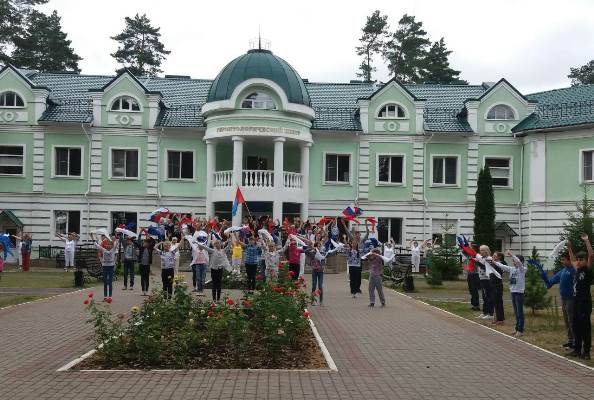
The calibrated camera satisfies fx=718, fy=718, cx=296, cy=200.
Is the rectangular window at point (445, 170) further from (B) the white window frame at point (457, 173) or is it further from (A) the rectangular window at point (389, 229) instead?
(A) the rectangular window at point (389, 229)

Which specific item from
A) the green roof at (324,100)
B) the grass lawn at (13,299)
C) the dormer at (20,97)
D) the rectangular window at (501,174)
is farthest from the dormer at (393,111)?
the grass lawn at (13,299)

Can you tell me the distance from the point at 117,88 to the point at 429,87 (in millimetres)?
18766

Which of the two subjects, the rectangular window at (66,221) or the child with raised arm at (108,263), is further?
the rectangular window at (66,221)

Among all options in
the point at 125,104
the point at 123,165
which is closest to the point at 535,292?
the point at 123,165

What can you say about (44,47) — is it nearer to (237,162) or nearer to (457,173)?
(237,162)

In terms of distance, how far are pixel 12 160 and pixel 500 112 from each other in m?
26.5

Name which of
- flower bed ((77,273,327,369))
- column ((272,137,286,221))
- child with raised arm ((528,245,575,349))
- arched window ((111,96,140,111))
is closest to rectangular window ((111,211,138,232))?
arched window ((111,96,140,111))

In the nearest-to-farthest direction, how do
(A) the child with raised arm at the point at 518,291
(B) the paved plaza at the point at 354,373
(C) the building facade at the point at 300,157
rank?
(B) the paved plaza at the point at 354,373 < (A) the child with raised arm at the point at 518,291 < (C) the building facade at the point at 300,157

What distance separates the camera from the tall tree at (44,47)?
6544 cm

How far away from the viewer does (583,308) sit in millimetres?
12016

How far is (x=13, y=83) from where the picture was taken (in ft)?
125

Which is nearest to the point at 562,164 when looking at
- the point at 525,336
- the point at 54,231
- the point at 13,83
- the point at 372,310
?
the point at 372,310

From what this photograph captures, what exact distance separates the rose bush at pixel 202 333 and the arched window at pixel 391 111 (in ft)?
91.2

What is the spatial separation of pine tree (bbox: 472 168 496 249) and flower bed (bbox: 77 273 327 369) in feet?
Result: 77.0
